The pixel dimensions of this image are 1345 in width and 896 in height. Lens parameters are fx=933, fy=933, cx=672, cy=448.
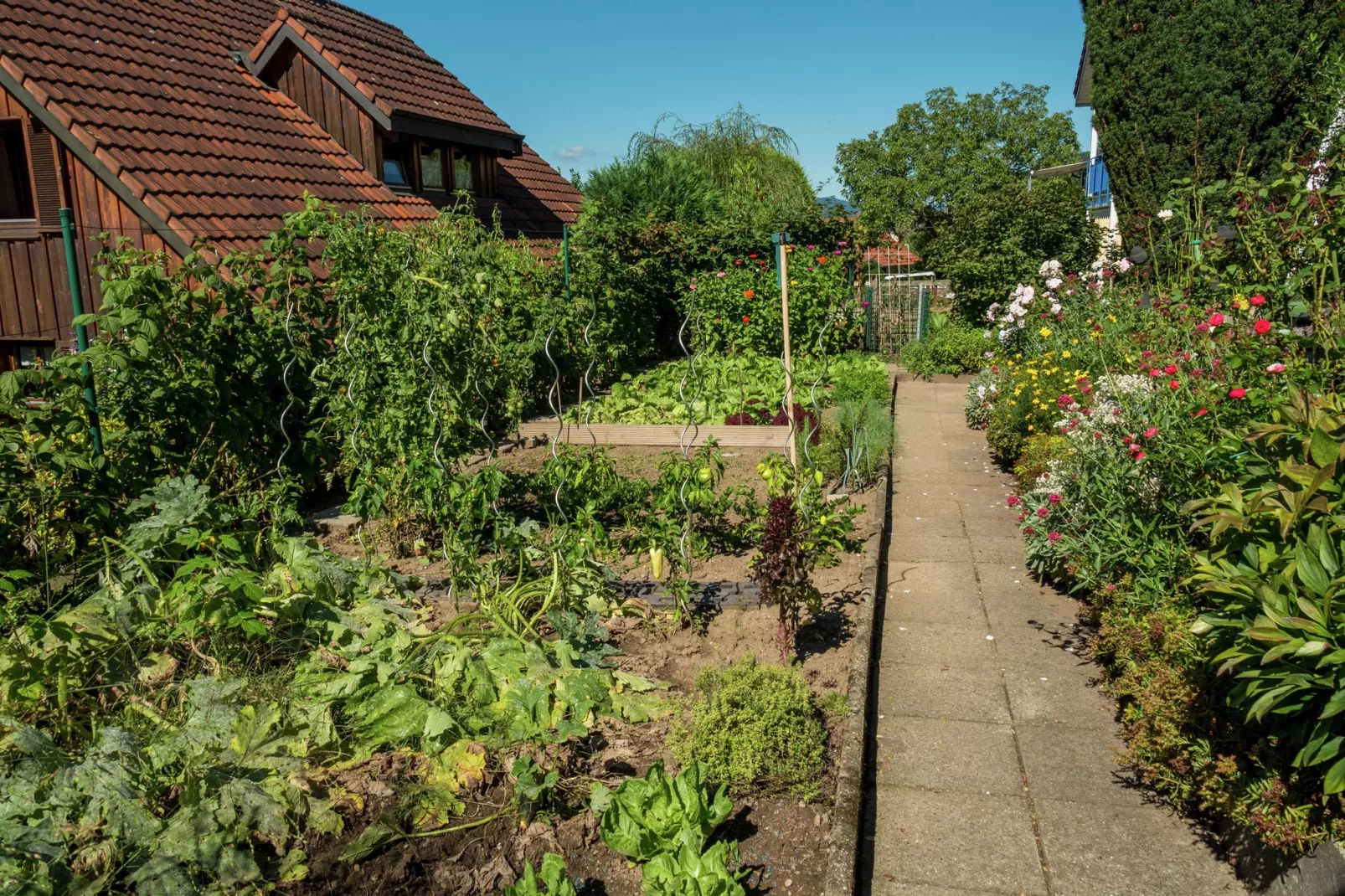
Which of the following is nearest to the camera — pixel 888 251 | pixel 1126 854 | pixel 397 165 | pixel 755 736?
pixel 1126 854

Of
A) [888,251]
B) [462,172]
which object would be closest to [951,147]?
[888,251]

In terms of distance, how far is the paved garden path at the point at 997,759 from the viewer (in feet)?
10.4

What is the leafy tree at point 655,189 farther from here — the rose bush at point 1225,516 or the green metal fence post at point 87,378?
the green metal fence post at point 87,378

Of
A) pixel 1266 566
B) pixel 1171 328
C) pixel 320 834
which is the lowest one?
pixel 320 834

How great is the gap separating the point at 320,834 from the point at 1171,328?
15.9ft

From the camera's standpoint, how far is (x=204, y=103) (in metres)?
10.4

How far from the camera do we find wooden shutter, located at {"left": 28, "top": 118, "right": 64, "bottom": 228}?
8.56m

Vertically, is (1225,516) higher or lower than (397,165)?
lower

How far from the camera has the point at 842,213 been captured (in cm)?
1459

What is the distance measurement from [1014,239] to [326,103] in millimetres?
10539

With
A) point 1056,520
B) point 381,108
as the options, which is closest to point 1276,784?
point 1056,520

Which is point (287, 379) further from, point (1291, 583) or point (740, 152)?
point (740, 152)

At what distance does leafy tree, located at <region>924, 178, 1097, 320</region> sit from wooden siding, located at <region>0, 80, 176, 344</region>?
12.1 m

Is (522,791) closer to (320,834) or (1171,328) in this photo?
(320,834)
